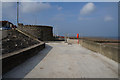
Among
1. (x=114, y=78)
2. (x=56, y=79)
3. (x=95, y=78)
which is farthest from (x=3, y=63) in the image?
(x=114, y=78)

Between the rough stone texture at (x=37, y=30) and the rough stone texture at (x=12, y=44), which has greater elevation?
the rough stone texture at (x=37, y=30)

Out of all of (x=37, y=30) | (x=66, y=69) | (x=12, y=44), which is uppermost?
(x=37, y=30)

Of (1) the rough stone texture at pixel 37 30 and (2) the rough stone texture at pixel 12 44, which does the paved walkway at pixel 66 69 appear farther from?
(1) the rough stone texture at pixel 37 30

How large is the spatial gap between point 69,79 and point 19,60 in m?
2.93

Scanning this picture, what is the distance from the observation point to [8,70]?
3.59 meters

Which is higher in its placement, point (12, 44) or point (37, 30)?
point (37, 30)

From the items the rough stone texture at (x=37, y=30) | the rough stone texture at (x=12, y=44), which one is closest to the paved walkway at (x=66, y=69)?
the rough stone texture at (x=12, y=44)

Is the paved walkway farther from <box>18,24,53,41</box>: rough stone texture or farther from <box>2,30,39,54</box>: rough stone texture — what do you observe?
<box>18,24,53,41</box>: rough stone texture

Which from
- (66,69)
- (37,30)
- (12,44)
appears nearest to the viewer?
(66,69)

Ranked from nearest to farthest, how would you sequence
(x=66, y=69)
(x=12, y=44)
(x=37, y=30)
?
(x=66, y=69), (x=12, y=44), (x=37, y=30)

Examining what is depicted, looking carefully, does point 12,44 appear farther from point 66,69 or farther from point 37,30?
point 37,30

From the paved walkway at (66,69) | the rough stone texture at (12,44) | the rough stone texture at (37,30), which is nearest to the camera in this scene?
the paved walkway at (66,69)

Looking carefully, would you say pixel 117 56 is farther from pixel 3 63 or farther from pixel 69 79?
pixel 3 63

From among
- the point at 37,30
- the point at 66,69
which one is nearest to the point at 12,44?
the point at 66,69
